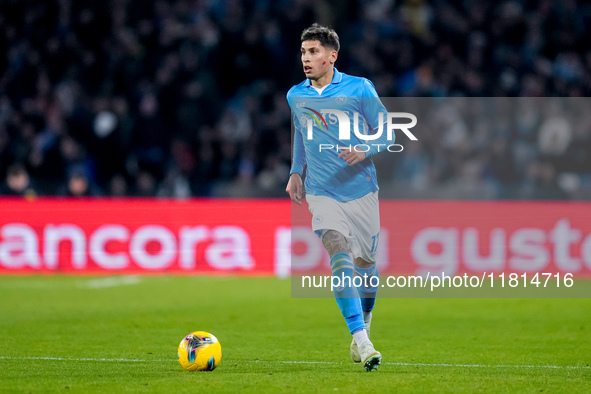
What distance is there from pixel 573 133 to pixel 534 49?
360cm

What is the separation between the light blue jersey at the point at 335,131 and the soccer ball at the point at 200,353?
4.69ft

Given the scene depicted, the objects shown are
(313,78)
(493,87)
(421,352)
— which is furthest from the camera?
(493,87)

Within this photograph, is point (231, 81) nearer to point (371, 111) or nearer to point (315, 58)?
point (315, 58)

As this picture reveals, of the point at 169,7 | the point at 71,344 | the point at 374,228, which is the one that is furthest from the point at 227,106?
the point at 374,228

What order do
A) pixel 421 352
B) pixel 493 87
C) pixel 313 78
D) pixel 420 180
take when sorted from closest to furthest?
pixel 313 78, pixel 421 352, pixel 420 180, pixel 493 87

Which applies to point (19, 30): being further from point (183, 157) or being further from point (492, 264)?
point (492, 264)

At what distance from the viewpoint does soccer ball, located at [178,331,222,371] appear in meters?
6.82

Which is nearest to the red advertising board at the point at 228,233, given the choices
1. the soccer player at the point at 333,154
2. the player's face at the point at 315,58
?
the soccer player at the point at 333,154

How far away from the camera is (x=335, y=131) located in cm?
727

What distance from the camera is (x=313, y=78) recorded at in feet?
24.1

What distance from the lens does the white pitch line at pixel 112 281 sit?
14837 mm

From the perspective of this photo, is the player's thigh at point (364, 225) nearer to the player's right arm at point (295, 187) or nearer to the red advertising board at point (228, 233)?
the player's right arm at point (295, 187)

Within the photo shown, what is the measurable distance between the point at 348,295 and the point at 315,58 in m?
1.84

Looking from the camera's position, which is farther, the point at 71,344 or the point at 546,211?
the point at 546,211
